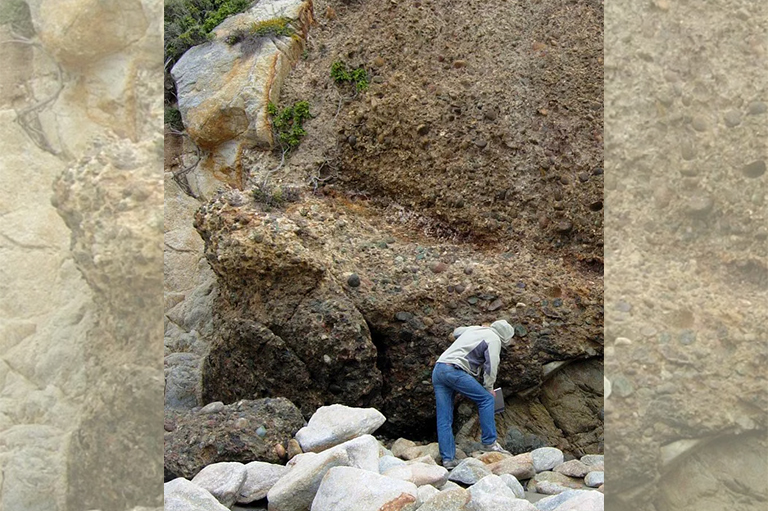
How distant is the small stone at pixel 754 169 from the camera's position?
5.84 feet

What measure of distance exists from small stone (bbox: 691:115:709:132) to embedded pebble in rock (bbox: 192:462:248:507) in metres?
2.87

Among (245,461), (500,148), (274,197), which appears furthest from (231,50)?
(245,461)

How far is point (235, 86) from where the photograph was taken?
359 inches

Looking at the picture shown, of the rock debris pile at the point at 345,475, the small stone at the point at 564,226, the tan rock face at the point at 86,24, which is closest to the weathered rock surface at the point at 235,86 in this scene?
the small stone at the point at 564,226

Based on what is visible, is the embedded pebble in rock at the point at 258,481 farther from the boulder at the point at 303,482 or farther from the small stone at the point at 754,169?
the small stone at the point at 754,169

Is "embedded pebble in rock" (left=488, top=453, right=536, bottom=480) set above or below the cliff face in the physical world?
below

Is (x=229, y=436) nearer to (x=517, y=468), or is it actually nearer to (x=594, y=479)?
(x=517, y=468)

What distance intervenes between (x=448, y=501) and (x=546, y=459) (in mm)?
2147

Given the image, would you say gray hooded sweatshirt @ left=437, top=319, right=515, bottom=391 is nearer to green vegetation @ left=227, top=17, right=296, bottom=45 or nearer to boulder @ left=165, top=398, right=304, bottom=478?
boulder @ left=165, top=398, right=304, bottom=478

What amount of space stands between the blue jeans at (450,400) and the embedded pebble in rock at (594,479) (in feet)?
4.32

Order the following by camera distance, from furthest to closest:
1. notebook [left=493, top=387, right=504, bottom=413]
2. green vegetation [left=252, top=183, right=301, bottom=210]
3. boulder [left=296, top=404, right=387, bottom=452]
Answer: green vegetation [left=252, top=183, right=301, bottom=210]
notebook [left=493, top=387, right=504, bottom=413]
boulder [left=296, top=404, right=387, bottom=452]

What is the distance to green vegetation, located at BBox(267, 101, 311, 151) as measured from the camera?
881cm

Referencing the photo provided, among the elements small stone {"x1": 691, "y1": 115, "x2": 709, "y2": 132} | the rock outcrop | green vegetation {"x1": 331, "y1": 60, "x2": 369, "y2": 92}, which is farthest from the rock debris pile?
green vegetation {"x1": 331, "y1": 60, "x2": 369, "y2": 92}

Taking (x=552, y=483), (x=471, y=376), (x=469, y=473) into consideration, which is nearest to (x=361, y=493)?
(x=469, y=473)
